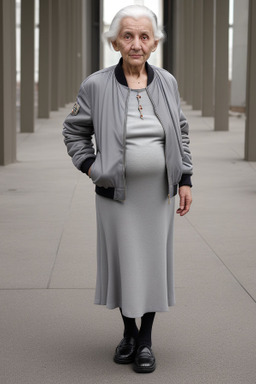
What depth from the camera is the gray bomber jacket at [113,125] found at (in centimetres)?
383

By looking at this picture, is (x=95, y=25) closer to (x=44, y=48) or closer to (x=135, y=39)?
(x=44, y=48)

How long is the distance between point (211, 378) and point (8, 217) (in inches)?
189

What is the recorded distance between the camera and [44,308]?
507 cm

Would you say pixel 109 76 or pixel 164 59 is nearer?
pixel 109 76

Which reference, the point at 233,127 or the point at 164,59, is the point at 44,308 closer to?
the point at 233,127

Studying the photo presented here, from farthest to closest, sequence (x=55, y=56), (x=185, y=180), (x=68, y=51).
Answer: (x=68, y=51) < (x=55, y=56) < (x=185, y=180)

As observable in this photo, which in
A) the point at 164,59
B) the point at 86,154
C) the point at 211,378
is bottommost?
the point at 164,59

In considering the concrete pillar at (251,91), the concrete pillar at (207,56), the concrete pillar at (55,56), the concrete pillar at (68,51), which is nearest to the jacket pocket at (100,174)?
the concrete pillar at (251,91)

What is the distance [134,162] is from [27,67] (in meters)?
16.3

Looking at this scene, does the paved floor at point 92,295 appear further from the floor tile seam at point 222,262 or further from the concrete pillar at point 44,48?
the concrete pillar at point 44,48

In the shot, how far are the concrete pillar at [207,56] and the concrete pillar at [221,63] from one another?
4739 millimetres

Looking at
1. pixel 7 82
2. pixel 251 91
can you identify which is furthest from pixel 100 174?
pixel 251 91

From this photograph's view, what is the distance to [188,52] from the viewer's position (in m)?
35.3

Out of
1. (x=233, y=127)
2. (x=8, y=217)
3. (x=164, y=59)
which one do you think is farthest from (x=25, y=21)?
(x=164, y=59)
